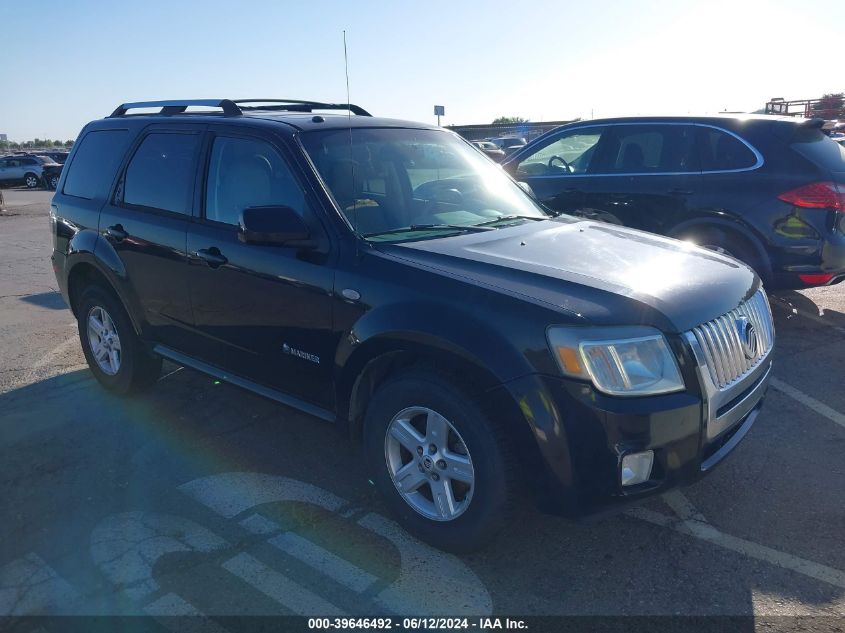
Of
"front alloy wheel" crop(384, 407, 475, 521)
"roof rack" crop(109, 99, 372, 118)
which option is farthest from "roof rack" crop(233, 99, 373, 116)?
"front alloy wheel" crop(384, 407, 475, 521)

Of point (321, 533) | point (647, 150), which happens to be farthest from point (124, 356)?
point (647, 150)

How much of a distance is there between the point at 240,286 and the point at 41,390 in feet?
8.25

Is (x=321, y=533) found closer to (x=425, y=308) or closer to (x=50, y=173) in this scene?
(x=425, y=308)

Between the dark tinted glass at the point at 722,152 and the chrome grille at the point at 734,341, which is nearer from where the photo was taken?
the chrome grille at the point at 734,341

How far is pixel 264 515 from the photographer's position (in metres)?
3.66

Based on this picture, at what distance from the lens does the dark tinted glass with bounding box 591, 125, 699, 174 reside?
22.0 feet

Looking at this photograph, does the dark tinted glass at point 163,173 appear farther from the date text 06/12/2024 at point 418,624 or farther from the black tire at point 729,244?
the black tire at point 729,244

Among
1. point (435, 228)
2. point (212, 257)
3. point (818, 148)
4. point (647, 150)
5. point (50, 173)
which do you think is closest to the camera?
point (435, 228)

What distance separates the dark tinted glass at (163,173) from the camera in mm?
4391

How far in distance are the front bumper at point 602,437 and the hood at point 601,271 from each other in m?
0.30

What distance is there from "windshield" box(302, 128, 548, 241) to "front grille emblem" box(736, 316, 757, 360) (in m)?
1.39

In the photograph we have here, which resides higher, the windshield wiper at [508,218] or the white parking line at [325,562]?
the windshield wiper at [508,218]

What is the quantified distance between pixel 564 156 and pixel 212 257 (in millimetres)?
4558

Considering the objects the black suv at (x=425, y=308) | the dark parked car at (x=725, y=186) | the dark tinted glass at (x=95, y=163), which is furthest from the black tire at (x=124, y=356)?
the dark parked car at (x=725, y=186)
